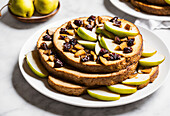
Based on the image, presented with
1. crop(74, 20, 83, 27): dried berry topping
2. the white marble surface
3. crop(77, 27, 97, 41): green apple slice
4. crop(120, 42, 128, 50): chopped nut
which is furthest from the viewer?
crop(74, 20, 83, 27): dried berry topping

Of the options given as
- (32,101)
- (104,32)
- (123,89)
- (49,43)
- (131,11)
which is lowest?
(32,101)

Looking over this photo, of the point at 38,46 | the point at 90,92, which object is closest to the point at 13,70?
the point at 38,46

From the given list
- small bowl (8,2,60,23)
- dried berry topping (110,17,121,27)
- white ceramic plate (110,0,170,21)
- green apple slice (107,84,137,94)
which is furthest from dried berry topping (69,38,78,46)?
white ceramic plate (110,0,170,21)

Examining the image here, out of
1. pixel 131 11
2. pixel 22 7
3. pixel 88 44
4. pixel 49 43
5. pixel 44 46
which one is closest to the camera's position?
pixel 88 44

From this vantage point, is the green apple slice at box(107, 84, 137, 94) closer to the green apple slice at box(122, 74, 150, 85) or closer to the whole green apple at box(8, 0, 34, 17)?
the green apple slice at box(122, 74, 150, 85)

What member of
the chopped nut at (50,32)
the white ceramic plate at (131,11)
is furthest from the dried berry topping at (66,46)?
the white ceramic plate at (131,11)

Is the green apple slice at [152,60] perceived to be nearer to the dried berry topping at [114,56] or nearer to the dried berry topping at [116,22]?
the dried berry topping at [114,56]

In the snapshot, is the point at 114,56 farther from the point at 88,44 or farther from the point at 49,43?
the point at 49,43


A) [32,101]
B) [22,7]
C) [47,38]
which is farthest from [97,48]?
[22,7]
